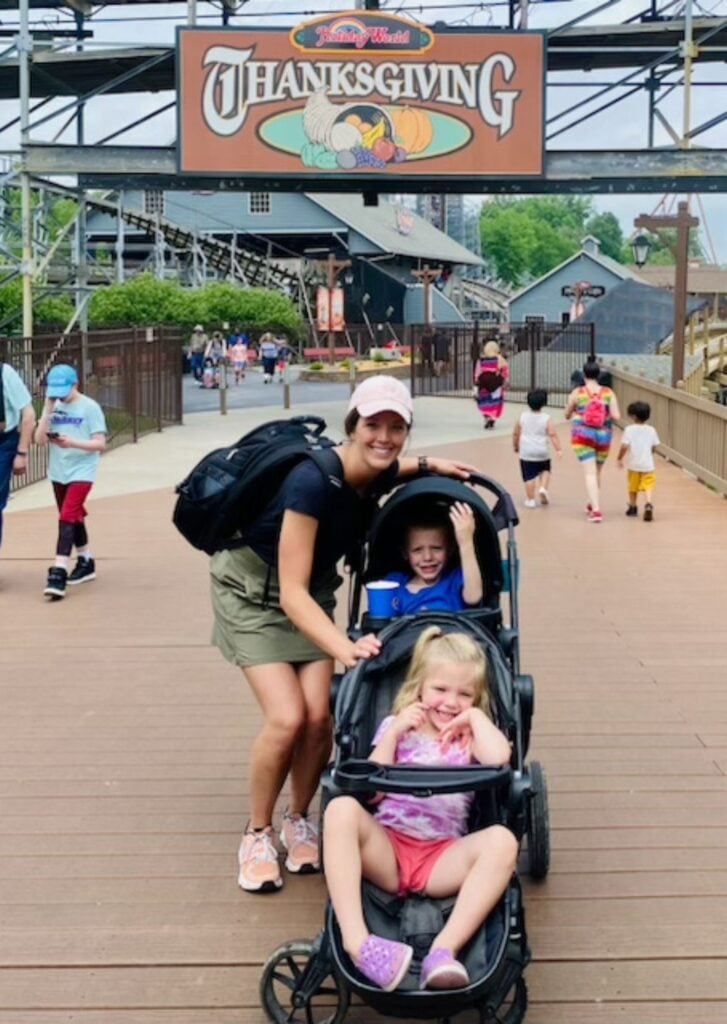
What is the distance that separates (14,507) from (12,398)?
4736mm

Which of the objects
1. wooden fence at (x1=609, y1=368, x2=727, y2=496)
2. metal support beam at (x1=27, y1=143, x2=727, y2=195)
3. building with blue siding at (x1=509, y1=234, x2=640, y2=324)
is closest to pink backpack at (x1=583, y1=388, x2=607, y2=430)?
wooden fence at (x1=609, y1=368, x2=727, y2=496)

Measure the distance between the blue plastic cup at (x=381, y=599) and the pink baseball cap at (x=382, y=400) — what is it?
565 millimetres

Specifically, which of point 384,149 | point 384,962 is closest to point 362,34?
point 384,149

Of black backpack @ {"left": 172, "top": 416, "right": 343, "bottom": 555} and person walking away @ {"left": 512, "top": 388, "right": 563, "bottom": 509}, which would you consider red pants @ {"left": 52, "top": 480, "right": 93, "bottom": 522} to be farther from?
person walking away @ {"left": 512, "top": 388, "right": 563, "bottom": 509}

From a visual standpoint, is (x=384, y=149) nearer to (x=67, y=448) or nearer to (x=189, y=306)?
(x=67, y=448)

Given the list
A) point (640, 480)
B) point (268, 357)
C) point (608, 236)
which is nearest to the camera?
point (640, 480)

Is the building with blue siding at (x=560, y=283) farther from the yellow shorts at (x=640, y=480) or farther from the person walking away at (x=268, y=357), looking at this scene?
the yellow shorts at (x=640, y=480)

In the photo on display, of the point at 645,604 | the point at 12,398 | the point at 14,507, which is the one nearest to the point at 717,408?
the point at 645,604

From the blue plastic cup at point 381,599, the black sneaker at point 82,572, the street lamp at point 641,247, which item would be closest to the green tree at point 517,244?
the street lamp at point 641,247

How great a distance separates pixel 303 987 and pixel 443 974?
451 mm

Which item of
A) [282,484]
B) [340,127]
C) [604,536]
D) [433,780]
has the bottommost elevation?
[604,536]

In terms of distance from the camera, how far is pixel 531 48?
21.2m

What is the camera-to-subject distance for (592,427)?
13.7 m

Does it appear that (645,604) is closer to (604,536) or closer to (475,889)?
(604,536)
